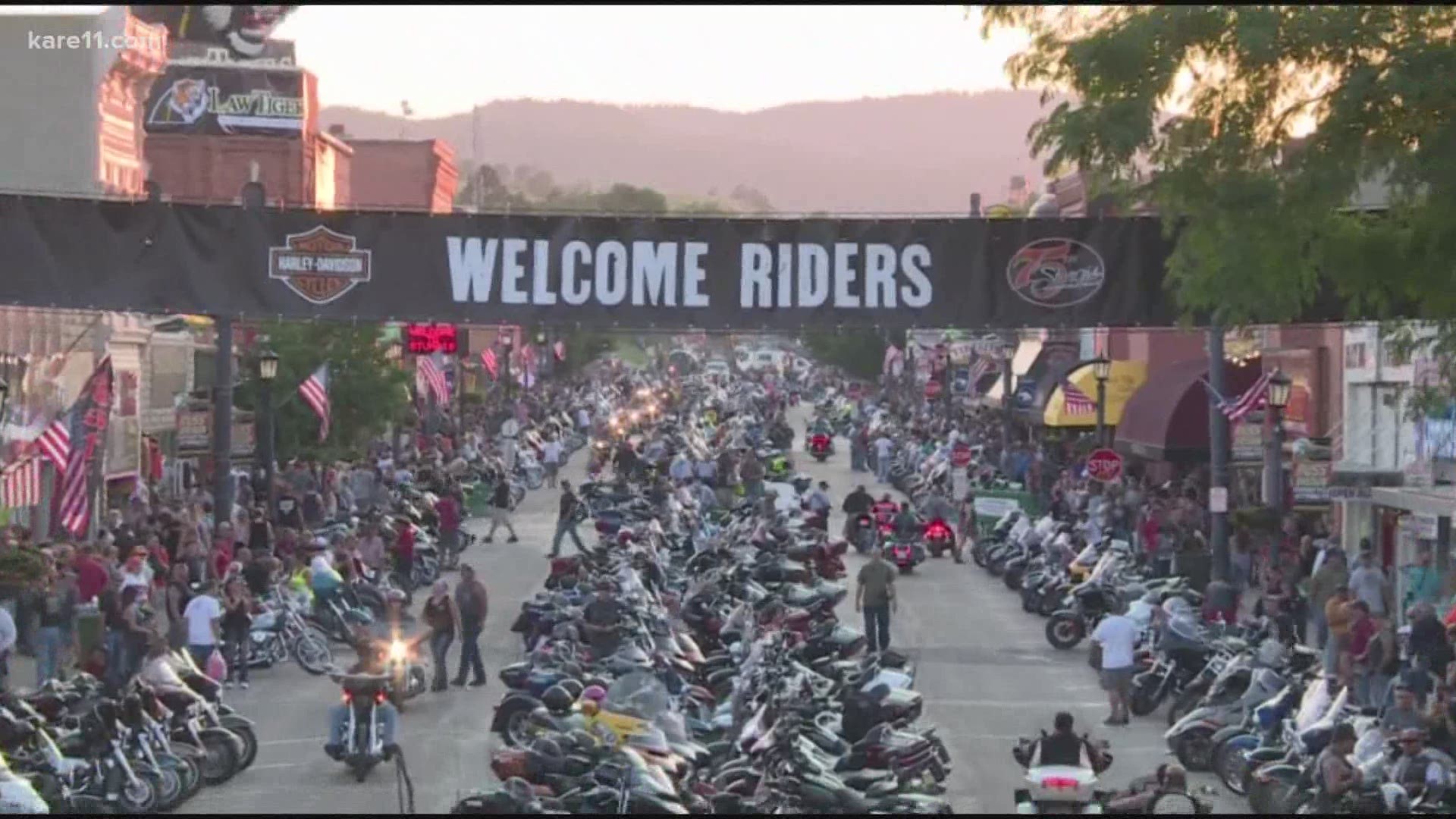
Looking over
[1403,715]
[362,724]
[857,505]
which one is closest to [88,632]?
[362,724]

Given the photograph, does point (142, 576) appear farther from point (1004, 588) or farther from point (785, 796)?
point (1004, 588)

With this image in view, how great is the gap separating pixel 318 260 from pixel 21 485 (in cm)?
1254

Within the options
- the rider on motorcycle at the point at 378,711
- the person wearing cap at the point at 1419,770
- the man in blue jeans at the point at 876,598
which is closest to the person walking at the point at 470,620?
the man in blue jeans at the point at 876,598

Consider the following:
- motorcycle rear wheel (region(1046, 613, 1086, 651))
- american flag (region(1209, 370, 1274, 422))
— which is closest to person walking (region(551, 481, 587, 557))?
american flag (region(1209, 370, 1274, 422))

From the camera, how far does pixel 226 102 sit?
86000 mm

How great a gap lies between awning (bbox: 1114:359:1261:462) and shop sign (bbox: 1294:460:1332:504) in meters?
8.28

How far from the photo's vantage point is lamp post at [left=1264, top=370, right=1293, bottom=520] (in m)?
33.9

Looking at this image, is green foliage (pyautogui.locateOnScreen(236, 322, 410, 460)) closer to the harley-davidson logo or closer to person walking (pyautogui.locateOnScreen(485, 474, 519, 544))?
person walking (pyautogui.locateOnScreen(485, 474, 519, 544))

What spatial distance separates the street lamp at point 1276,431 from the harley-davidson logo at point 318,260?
13.1m

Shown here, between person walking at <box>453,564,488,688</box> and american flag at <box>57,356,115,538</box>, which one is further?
american flag at <box>57,356,115,538</box>

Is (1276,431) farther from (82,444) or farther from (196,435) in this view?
(82,444)

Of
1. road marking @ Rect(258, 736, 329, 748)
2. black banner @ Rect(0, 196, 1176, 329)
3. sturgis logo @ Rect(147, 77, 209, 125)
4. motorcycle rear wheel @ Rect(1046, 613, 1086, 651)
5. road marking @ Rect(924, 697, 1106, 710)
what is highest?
sturgis logo @ Rect(147, 77, 209, 125)

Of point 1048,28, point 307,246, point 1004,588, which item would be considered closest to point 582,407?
point 1004,588

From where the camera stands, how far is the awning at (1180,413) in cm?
4488
